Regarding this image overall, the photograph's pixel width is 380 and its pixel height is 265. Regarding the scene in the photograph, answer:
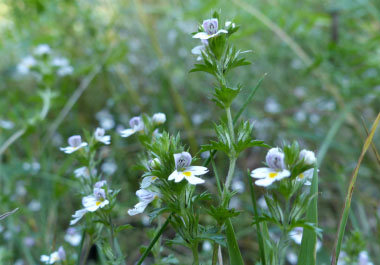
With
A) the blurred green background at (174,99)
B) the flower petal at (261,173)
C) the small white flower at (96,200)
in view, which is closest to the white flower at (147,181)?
the small white flower at (96,200)

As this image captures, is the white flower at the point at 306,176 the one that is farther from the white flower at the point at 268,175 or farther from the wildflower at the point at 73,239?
the wildflower at the point at 73,239

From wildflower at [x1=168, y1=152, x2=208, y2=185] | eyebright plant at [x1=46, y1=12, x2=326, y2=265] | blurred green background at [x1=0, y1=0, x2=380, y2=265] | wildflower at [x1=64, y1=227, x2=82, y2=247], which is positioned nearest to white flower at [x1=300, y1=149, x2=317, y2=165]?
eyebright plant at [x1=46, y1=12, x2=326, y2=265]

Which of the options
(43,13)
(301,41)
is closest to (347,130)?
(301,41)

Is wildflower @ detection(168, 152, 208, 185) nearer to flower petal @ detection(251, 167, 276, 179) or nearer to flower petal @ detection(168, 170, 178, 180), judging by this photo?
flower petal @ detection(168, 170, 178, 180)

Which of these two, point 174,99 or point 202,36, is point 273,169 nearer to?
point 202,36

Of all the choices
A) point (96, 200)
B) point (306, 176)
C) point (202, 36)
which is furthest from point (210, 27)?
point (96, 200)
